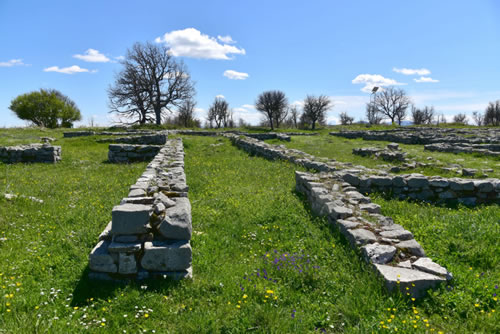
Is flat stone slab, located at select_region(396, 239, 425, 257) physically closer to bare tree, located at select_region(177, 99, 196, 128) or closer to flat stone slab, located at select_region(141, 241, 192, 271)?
flat stone slab, located at select_region(141, 241, 192, 271)

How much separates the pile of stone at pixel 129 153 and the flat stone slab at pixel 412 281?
42.0 feet

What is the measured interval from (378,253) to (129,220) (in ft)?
11.2

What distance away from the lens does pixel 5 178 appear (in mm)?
9867

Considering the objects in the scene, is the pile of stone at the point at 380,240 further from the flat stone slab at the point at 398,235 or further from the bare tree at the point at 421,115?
the bare tree at the point at 421,115

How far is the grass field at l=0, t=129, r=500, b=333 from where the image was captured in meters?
3.13

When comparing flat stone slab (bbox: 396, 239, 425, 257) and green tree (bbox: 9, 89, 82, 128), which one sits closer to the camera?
flat stone slab (bbox: 396, 239, 425, 257)

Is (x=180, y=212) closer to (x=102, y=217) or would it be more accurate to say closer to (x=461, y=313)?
(x=102, y=217)

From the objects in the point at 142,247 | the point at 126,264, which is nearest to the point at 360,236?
the point at 142,247

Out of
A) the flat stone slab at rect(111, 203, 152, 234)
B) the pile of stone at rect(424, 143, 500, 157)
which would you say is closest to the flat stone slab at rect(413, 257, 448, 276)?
the flat stone slab at rect(111, 203, 152, 234)

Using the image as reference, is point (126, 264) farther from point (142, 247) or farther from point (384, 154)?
point (384, 154)

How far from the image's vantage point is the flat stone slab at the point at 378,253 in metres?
4.02

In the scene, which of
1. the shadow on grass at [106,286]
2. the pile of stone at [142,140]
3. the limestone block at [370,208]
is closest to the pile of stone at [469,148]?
the limestone block at [370,208]

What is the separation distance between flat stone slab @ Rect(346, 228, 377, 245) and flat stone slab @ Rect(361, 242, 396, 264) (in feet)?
0.61

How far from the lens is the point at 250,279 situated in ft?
13.0
